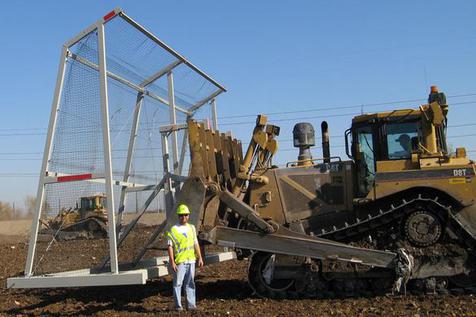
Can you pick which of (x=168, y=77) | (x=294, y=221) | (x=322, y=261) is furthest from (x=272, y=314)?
(x=168, y=77)

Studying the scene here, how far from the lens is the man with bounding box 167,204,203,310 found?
25.2 feet

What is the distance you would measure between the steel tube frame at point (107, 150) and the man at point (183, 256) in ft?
2.67

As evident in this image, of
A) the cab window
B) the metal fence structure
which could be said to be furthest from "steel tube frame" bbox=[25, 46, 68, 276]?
the cab window

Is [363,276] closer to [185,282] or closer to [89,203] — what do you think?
[185,282]

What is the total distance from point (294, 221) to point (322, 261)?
98 cm

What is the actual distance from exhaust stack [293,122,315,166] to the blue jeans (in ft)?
9.91

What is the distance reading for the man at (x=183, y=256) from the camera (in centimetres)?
767

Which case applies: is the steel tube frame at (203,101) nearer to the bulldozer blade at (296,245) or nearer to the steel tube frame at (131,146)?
the steel tube frame at (131,146)

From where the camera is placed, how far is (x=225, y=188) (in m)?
8.93

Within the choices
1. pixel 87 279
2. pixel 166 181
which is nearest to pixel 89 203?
pixel 166 181

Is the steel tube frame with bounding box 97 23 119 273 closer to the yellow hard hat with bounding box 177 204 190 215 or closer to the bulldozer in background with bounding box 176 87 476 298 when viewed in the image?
the yellow hard hat with bounding box 177 204 190 215

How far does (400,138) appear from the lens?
898cm

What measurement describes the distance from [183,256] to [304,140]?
3.31 metres

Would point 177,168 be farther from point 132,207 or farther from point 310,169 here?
point 310,169
